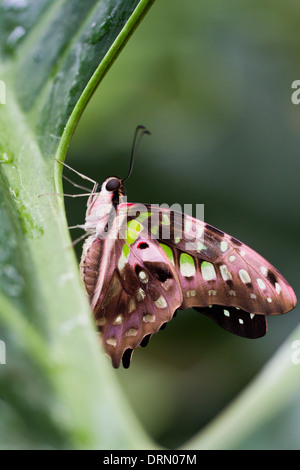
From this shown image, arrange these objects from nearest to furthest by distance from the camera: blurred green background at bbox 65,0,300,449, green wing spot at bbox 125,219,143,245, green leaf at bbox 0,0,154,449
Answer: green leaf at bbox 0,0,154,449 < green wing spot at bbox 125,219,143,245 < blurred green background at bbox 65,0,300,449

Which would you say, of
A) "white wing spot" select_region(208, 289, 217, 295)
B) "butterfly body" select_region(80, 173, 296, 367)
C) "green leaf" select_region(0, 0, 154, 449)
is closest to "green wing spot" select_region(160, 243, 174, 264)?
"butterfly body" select_region(80, 173, 296, 367)

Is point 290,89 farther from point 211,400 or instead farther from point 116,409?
point 116,409

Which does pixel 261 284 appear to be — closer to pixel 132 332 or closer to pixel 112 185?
pixel 132 332

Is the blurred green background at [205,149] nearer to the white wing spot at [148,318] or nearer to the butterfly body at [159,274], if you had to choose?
the butterfly body at [159,274]

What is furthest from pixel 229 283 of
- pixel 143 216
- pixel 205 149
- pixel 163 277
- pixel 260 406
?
pixel 205 149

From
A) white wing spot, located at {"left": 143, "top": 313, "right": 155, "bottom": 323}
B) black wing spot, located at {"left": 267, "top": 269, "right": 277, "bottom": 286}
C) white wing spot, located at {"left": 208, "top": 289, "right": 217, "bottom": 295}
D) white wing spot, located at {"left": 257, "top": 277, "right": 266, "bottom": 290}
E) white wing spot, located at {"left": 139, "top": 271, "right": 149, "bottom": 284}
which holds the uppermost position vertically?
black wing spot, located at {"left": 267, "top": 269, "right": 277, "bottom": 286}

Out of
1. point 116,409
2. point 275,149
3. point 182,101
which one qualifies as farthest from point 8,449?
point 275,149

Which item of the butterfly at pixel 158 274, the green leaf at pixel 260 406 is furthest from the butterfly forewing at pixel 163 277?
the green leaf at pixel 260 406

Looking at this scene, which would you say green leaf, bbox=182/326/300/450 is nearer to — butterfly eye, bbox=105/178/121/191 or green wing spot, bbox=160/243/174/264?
green wing spot, bbox=160/243/174/264

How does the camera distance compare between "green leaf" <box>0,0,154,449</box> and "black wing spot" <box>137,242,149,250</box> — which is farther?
"black wing spot" <box>137,242,149,250</box>
